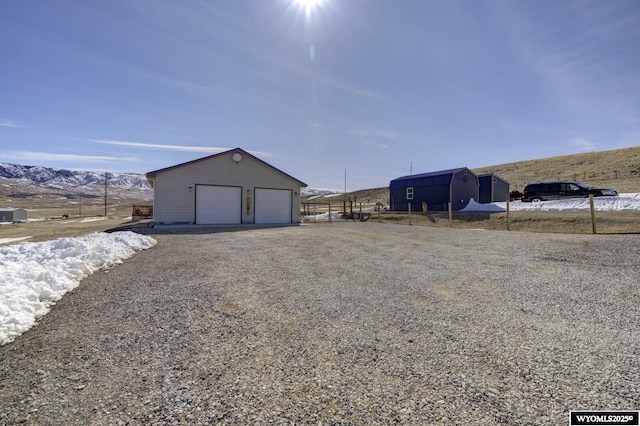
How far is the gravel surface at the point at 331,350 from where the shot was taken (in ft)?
6.92

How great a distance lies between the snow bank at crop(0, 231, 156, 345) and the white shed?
845 cm

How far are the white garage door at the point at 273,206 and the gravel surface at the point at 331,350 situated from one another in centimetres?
1295

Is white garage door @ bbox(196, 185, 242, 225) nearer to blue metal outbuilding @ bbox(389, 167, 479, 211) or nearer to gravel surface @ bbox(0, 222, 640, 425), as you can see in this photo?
gravel surface @ bbox(0, 222, 640, 425)

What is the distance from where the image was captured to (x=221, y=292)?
4.80 meters

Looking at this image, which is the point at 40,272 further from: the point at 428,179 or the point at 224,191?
the point at 428,179

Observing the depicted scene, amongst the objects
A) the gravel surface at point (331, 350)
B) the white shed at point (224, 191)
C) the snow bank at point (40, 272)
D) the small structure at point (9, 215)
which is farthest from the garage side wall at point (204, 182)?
the small structure at point (9, 215)

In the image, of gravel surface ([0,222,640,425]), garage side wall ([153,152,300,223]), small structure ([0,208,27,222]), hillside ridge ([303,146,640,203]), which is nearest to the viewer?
gravel surface ([0,222,640,425])

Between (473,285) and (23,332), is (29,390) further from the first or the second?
(473,285)

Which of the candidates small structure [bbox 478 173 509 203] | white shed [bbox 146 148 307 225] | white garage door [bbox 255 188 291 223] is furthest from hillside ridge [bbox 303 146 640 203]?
white shed [bbox 146 148 307 225]

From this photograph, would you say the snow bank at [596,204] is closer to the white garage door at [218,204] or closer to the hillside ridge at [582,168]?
the hillside ridge at [582,168]

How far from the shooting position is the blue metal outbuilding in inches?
968

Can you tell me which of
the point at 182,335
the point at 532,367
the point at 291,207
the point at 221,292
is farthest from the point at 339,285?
the point at 291,207

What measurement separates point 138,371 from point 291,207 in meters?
17.4

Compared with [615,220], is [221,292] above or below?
below
